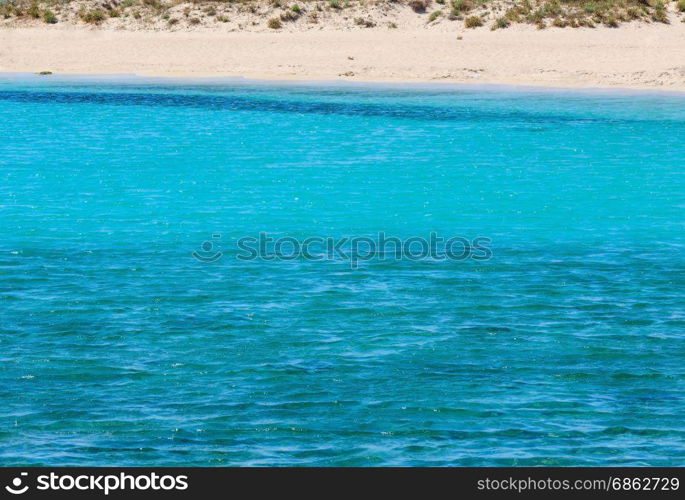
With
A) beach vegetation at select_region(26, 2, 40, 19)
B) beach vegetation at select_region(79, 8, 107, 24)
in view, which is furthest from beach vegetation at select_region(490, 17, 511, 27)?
beach vegetation at select_region(26, 2, 40, 19)

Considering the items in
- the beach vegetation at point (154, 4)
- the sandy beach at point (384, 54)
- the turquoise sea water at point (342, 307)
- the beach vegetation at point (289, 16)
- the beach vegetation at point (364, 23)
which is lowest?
the turquoise sea water at point (342, 307)

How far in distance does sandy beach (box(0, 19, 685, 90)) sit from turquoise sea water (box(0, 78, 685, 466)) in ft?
53.6

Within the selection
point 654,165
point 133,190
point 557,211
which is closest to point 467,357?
point 557,211

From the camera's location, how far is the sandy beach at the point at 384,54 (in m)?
54.0

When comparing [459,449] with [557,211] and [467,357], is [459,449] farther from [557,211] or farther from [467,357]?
[557,211]

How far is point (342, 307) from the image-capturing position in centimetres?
Answer: 1878

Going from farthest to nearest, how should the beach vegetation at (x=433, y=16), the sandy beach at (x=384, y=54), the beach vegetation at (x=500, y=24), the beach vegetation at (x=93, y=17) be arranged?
1. the beach vegetation at (x=93, y=17)
2. the beach vegetation at (x=433, y=16)
3. the beach vegetation at (x=500, y=24)
4. the sandy beach at (x=384, y=54)

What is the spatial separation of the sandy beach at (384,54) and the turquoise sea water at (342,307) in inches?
643

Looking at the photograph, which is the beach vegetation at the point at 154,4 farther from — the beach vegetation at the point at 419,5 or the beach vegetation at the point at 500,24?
the beach vegetation at the point at 500,24

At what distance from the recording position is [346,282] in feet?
66.8

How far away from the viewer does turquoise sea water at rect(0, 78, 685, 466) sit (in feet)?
44.7

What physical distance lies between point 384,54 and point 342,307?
137ft

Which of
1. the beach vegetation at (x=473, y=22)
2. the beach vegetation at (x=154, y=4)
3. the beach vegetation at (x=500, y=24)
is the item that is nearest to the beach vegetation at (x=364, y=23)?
the beach vegetation at (x=473, y=22)

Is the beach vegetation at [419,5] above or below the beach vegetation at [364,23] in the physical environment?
above
